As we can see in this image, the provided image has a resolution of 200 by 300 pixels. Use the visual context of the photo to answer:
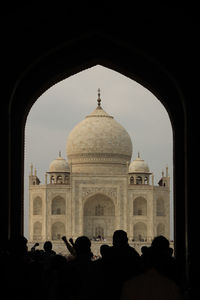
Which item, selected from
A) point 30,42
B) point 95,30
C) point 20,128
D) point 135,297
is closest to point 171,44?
point 95,30

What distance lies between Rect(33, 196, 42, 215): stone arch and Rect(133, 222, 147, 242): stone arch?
5619 millimetres

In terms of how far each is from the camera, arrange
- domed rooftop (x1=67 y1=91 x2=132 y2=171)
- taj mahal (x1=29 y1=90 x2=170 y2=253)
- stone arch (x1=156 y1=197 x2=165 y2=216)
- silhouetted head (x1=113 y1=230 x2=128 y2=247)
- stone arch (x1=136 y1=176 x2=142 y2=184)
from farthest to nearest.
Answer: stone arch (x1=136 y1=176 x2=142 y2=184), domed rooftop (x1=67 y1=91 x2=132 y2=171), stone arch (x1=156 y1=197 x2=165 y2=216), taj mahal (x1=29 y1=90 x2=170 y2=253), silhouetted head (x1=113 y1=230 x2=128 y2=247)

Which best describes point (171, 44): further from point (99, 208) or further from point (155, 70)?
point (99, 208)

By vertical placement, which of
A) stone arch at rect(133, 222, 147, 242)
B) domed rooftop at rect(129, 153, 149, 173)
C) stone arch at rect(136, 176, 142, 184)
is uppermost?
domed rooftop at rect(129, 153, 149, 173)

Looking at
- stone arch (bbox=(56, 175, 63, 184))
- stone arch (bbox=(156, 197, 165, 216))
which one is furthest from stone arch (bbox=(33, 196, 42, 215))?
stone arch (bbox=(156, 197, 165, 216))

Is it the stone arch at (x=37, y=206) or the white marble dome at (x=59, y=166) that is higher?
the white marble dome at (x=59, y=166)

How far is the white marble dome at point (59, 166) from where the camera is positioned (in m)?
40.1

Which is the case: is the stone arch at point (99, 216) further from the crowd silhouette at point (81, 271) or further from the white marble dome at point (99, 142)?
the crowd silhouette at point (81, 271)

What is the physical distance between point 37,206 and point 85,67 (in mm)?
29722

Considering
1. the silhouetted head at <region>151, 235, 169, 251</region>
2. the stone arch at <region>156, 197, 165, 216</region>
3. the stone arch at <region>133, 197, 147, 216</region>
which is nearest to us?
the silhouetted head at <region>151, 235, 169, 251</region>

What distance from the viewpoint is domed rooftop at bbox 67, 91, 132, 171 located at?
132 ft

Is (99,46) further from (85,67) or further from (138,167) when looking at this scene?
(138,167)

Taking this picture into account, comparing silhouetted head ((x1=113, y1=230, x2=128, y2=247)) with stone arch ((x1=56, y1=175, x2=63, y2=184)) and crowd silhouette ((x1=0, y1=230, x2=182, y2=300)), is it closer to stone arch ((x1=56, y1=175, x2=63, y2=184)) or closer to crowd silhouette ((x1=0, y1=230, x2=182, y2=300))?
crowd silhouette ((x1=0, y1=230, x2=182, y2=300))

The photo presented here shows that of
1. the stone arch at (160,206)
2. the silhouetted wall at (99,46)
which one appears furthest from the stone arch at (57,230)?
the silhouetted wall at (99,46)
